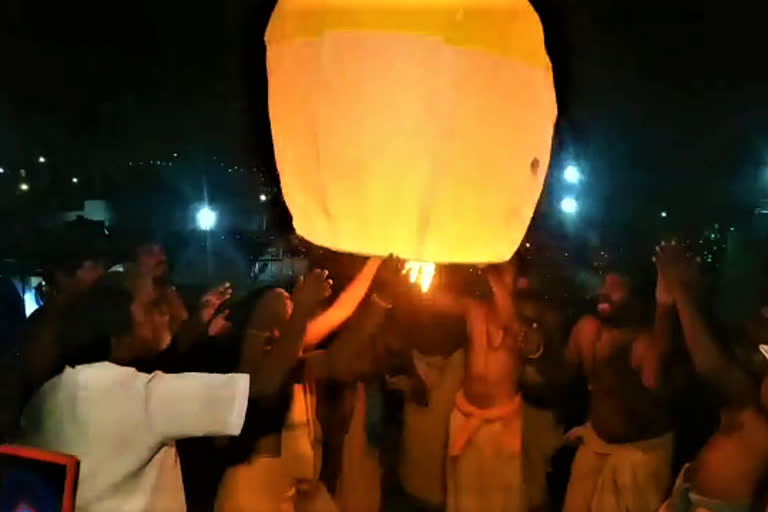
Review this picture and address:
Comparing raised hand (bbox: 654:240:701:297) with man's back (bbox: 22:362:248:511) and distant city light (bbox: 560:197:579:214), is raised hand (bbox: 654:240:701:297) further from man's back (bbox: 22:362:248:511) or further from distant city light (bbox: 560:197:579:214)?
man's back (bbox: 22:362:248:511)

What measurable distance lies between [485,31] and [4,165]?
1024 mm

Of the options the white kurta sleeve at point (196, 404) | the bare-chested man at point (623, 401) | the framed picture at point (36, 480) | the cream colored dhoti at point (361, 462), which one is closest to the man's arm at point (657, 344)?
the bare-chested man at point (623, 401)

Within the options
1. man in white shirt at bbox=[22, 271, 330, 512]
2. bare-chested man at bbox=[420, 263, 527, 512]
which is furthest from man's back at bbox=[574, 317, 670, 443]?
man in white shirt at bbox=[22, 271, 330, 512]

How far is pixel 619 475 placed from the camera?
1.58 m

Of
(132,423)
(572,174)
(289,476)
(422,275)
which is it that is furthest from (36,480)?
(572,174)

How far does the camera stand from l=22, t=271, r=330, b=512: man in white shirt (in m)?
1.65

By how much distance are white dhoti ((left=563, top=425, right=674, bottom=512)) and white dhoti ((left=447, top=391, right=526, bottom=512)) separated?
0.33ft

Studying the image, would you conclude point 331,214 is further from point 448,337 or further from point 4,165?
point 4,165

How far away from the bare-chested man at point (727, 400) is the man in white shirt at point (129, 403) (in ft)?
2.06

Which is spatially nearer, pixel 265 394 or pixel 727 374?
pixel 727 374

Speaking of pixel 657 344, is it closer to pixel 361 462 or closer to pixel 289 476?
pixel 361 462

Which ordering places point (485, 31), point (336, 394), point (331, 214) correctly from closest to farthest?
point (485, 31) → point (331, 214) → point (336, 394)

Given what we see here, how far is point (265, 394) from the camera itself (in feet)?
5.42

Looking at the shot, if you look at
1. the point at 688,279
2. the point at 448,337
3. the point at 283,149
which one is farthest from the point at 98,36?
the point at 688,279
